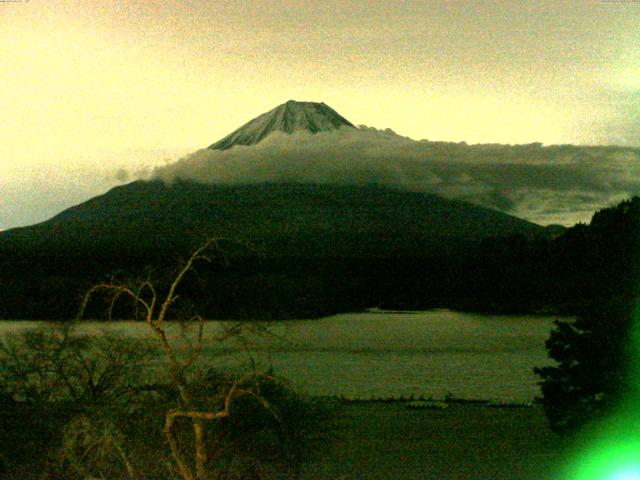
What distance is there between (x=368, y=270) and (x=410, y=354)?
390 inches

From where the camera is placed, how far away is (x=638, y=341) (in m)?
8.30

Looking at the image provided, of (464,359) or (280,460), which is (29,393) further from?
(464,359)

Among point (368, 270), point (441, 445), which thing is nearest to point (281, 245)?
point (368, 270)

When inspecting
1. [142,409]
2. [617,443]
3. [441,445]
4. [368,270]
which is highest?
[142,409]

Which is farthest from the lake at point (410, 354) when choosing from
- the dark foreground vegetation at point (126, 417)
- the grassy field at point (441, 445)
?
the dark foreground vegetation at point (126, 417)

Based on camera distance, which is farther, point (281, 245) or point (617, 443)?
point (281, 245)

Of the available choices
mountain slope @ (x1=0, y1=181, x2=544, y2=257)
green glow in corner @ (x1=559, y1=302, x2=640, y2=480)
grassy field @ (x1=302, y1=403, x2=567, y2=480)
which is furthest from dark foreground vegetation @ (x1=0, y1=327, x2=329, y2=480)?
mountain slope @ (x1=0, y1=181, x2=544, y2=257)

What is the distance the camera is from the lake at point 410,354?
19.0 meters

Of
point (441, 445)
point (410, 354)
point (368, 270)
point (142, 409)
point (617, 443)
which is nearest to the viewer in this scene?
point (142, 409)

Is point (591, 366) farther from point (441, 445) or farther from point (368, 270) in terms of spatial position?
point (368, 270)

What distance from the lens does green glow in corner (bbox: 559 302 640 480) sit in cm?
770

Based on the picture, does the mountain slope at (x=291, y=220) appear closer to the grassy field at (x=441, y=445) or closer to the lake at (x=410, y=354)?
the lake at (x=410, y=354)

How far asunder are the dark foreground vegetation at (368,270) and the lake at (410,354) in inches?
30.7

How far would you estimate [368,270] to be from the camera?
39312 mm
